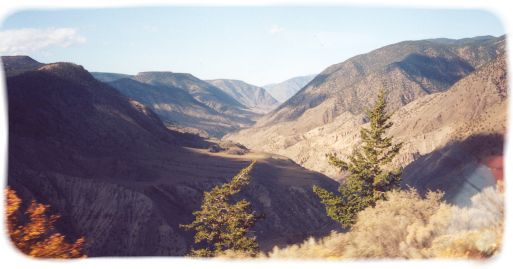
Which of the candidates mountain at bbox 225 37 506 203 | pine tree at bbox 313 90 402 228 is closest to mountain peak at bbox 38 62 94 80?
mountain at bbox 225 37 506 203

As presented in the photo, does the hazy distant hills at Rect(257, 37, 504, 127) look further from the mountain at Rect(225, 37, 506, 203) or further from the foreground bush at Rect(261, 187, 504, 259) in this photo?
the foreground bush at Rect(261, 187, 504, 259)

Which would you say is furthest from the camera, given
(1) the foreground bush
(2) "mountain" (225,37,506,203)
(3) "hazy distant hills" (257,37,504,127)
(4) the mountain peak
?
(3) "hazy distant hills" (257,37,504,127)

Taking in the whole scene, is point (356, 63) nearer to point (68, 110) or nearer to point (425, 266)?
point (68, 110)

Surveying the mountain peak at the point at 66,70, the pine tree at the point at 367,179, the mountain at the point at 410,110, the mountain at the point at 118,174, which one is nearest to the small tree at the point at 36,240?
the pine tree at the point at 367,179

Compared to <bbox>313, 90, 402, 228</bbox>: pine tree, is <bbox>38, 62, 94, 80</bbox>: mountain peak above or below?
above

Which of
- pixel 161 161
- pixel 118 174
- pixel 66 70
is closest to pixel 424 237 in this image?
pixel 118 174

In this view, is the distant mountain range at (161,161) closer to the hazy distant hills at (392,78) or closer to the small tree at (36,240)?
the small tree at (36,240)

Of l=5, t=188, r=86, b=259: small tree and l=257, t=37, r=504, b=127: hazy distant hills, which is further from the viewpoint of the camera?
l=257, t=37, r=504, b=127: hazy distant hills
